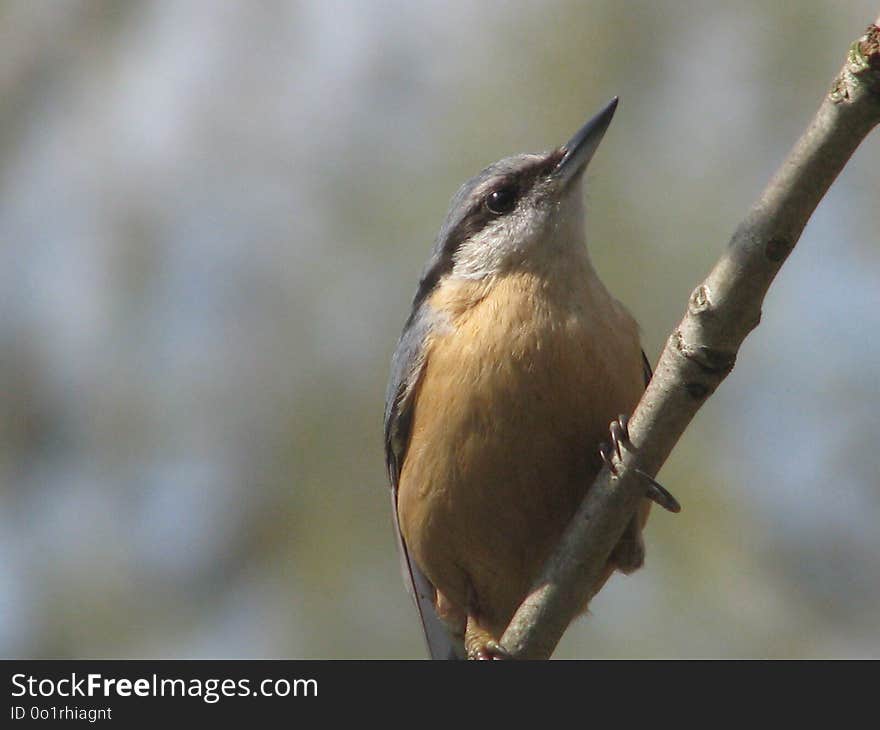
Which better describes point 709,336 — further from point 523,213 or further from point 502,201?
point 502,201

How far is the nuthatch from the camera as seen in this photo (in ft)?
14.7

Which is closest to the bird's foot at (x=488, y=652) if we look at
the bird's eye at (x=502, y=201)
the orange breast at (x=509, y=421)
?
the orange breast at (x=509, y=421)

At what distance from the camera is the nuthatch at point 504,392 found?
447cm

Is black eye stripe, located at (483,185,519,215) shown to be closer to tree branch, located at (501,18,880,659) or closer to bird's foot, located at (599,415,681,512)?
bird's foot, located at (599,415,681,512)

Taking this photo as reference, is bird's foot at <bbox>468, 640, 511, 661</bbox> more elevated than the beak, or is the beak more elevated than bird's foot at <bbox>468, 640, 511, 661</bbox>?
the beak

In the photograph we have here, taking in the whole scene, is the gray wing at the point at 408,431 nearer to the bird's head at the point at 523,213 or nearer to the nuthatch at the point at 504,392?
the nuthatch at the point at 504,392

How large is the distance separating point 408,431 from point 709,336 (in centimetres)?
209

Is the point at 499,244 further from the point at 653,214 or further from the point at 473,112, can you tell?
the point at 473,112

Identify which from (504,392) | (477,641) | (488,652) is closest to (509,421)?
(504,392)

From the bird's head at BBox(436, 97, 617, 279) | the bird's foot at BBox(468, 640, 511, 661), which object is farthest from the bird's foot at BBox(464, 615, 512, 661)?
the bird's head at BBox(436, 97, 617, 279)

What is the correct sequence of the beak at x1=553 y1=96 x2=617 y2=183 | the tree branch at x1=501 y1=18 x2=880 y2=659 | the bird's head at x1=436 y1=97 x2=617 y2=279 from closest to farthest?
the tree branch at x1=501 y1=18 x2=880 y2=659, the bird's head at x1=436 y1=97 x2=617 y2=279, the beak at x1=553 y1=96 x2=617 y2=183

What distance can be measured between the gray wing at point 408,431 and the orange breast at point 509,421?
0.10 meters

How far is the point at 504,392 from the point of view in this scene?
452 cm

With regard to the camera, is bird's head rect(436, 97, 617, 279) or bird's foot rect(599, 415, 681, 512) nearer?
bird's foot rect(599, 415, 681, 512)
